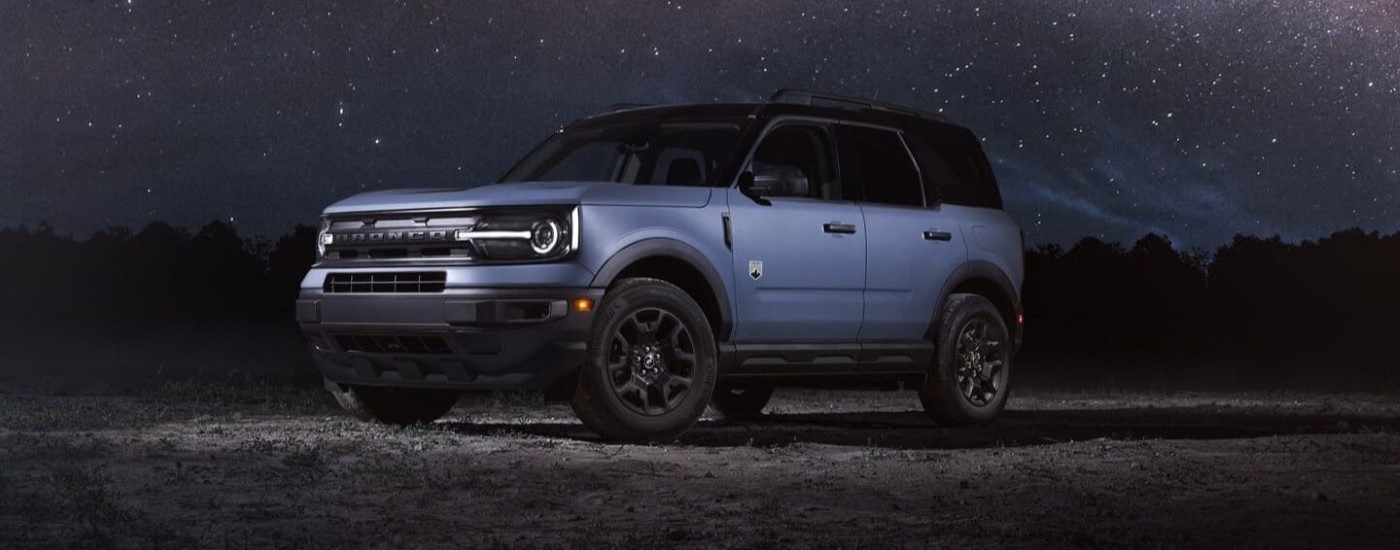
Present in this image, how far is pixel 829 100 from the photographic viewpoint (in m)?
11.7

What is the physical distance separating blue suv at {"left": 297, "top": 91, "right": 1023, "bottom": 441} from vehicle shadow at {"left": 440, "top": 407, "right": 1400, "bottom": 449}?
1.23ft

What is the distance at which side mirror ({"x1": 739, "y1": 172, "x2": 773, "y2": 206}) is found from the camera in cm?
1066

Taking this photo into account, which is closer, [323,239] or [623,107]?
[323,239]

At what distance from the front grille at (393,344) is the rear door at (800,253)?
1798 mm

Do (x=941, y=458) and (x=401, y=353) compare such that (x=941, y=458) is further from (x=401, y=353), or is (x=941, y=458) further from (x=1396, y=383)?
(x=1396, y=383)

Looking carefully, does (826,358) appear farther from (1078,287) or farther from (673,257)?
(1078,287)

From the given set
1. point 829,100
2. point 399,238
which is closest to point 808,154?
point 829,100

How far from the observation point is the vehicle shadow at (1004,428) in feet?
36.9

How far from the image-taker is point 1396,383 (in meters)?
22.3

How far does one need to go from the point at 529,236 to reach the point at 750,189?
1.58 meters

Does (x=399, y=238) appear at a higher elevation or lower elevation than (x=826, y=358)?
higher

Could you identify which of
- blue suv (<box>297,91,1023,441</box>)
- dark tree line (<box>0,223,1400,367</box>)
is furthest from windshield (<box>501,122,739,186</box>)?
dark tree line (<box>0,223,1400,367</box>)

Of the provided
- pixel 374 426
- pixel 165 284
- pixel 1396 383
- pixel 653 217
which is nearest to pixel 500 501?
pixel 653 217

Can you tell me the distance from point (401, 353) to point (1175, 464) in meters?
4.33
